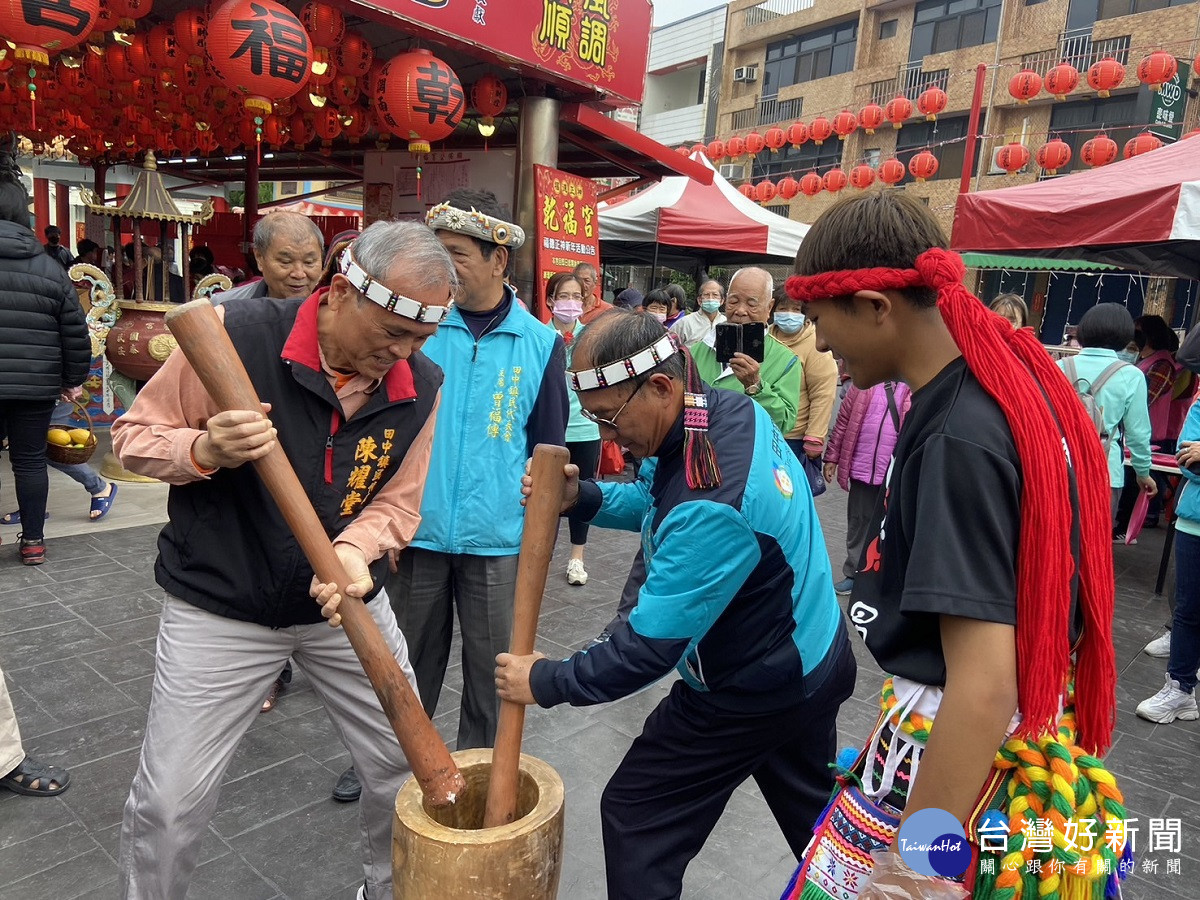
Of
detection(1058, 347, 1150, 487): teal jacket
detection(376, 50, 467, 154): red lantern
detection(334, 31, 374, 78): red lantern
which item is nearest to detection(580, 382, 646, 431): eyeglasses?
detection(1058, 347, 1150, 487): teal jacket

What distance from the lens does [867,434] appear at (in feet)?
15.5

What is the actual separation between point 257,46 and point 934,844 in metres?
5.11

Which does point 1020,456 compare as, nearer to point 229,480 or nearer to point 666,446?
point 666,446

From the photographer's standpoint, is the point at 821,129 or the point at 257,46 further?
the point at 821,129

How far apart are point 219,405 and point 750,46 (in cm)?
3294

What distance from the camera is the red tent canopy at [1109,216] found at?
5.07m

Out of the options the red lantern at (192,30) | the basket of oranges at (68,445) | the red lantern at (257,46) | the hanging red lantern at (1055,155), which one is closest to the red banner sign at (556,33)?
the red lantern at (257,46)

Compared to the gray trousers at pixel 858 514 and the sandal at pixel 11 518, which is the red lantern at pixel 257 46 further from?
the gray trousers at pixel 858 514

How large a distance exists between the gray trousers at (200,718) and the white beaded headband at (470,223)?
3.86ft

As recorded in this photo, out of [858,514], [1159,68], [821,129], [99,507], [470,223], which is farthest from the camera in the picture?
[821,129]

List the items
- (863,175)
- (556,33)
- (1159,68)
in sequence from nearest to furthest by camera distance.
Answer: (556,33), (1159,68), (863,175)

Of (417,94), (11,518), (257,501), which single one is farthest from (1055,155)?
(257,501)

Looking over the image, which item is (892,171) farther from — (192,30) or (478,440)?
(478,440)

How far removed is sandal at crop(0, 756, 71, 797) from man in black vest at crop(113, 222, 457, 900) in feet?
3.56
